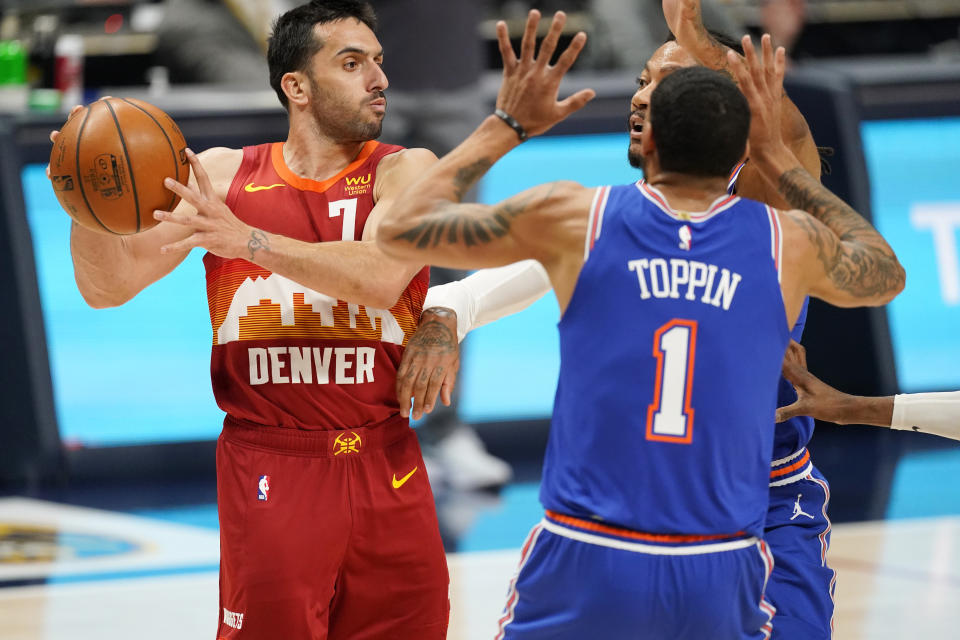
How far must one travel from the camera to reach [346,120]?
14.3ft

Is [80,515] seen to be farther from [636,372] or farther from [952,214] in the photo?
[952,214]

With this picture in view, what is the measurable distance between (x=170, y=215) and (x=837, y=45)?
10383 millimetres

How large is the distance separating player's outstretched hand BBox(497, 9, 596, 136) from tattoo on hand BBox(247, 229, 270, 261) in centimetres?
82

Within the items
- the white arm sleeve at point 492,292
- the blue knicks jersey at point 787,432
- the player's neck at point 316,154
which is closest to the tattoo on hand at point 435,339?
the white arm sleeve at point 492,292

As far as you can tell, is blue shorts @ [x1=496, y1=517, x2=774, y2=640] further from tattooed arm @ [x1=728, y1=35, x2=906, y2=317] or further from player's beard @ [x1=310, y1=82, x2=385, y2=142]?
player's beard @ [x1=310, y1=82, x2=385, y2=142]

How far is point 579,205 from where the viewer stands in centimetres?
332

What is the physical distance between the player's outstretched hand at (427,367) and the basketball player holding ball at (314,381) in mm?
52

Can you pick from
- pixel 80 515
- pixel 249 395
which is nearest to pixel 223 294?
pixel 249 395

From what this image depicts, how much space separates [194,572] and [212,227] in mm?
3491

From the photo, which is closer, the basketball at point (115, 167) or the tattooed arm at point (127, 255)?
the basketball at point (115, 167)

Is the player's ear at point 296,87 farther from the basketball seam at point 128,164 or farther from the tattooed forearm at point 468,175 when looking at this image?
the tattooed forearm at point 468,175

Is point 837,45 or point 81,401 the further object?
point 837,45

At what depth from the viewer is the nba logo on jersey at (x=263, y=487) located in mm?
4105

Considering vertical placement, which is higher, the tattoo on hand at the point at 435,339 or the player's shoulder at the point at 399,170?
the player's shoulder at the point at 399,170
